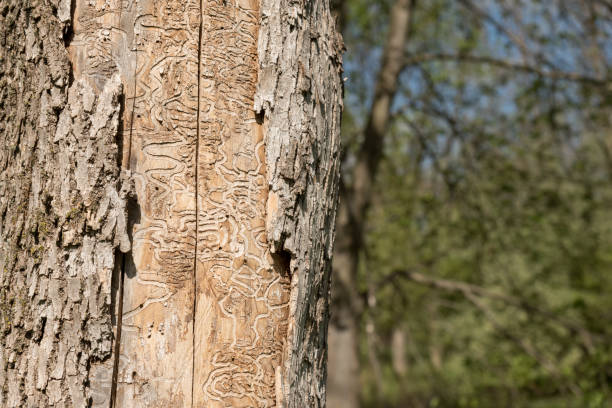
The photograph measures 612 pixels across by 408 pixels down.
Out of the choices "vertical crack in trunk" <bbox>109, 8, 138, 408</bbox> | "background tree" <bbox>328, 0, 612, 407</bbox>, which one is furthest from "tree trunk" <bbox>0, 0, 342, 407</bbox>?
"background tree" <bbox>328, 0, 612, 407</bbox>

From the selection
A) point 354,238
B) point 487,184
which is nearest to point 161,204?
point 354,238

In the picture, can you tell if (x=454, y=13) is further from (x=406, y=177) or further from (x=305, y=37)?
(x=305, y=37)

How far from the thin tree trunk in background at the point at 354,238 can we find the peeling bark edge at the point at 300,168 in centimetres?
359

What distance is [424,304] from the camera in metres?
6.31

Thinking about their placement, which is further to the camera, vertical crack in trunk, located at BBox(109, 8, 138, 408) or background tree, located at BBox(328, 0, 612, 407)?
background tree, located at BBox(328, 0, 612, 407)

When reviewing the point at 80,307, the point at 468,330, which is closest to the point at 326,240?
the point at 80,307

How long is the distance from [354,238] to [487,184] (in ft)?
5.26

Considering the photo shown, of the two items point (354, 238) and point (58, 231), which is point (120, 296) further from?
point (354, 238)


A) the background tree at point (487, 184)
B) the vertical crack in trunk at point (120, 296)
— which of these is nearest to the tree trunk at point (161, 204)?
the vertical crack in trunk at point (120, 296)

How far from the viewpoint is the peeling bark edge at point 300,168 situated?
1306 millimetres

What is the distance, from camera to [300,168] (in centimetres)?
131

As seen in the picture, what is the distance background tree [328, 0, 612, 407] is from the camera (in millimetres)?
5035

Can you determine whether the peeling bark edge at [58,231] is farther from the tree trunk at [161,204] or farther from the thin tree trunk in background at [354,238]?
the thin tree trunk in background at [354,238]

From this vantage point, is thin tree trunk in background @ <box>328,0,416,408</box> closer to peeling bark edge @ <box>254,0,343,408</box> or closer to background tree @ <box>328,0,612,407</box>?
background tree @ <box>328,0,612,407</box>
